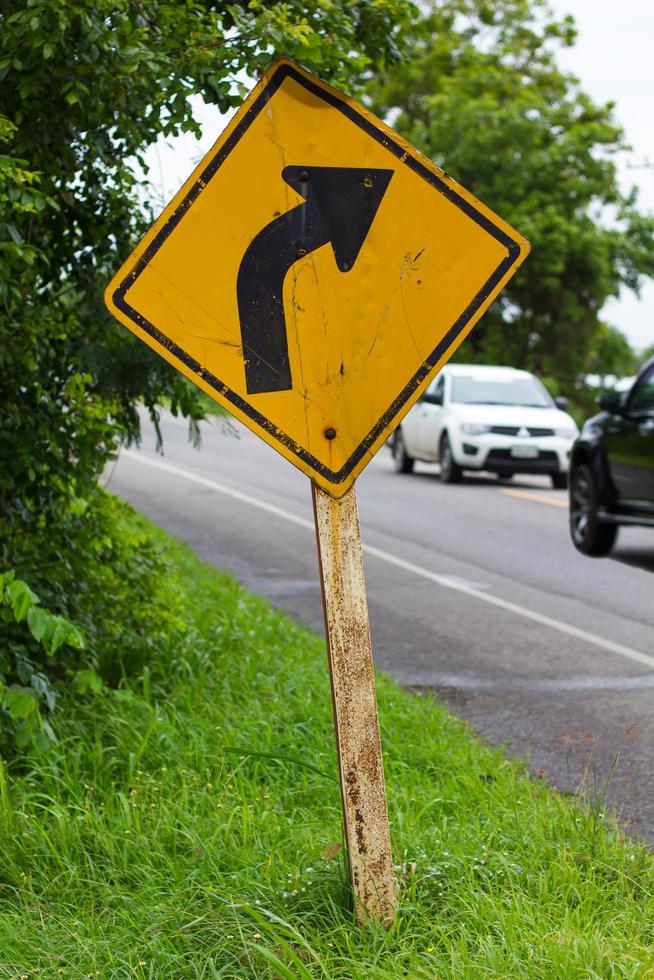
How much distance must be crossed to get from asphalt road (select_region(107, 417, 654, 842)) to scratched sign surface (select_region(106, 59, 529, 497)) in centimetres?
190

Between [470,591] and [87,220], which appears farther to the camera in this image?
[470,591]

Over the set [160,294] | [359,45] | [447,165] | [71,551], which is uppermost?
[447,165]

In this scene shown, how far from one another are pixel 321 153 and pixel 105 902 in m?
2.06

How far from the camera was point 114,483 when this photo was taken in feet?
61.6

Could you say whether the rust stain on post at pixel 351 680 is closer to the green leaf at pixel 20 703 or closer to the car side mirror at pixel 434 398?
the green leaf at pixel 20 703

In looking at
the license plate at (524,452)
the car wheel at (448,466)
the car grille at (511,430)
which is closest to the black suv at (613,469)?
the license plate at (524,452)

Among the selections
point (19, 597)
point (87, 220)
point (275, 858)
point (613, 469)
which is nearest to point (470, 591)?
point (613, 469)

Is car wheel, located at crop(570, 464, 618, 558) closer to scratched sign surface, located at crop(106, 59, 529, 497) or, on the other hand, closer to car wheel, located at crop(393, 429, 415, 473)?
scratched sign surface, located at crop(106, 59, 529, 497)

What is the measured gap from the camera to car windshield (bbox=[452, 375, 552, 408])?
21.1m

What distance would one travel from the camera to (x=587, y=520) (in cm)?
1268

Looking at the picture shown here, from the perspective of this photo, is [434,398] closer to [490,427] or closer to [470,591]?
[490,427]

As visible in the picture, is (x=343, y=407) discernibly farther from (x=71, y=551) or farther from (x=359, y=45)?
(x=359, y=45)

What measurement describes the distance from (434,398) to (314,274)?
1779 cm

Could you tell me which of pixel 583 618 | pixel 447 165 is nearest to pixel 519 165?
pixel 447 165
